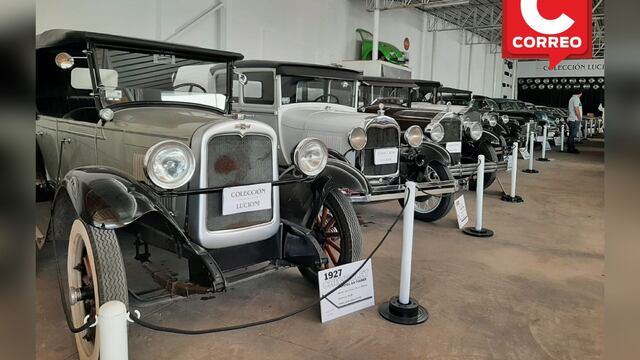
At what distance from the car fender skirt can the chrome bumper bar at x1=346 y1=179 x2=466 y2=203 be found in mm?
1528

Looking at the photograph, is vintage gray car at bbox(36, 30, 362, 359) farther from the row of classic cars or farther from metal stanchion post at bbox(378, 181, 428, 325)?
metal stanchion post at bbox(378, 181, 428, 325)

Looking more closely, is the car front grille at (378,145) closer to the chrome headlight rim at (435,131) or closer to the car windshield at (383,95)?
the chrome headlight rim at (435,131)

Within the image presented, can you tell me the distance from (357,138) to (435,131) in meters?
1.56

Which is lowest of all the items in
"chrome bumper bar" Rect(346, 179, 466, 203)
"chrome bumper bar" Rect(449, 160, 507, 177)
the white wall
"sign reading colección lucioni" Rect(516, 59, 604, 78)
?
"chrome bumper bar" Rect(346, 179, 466, 203)

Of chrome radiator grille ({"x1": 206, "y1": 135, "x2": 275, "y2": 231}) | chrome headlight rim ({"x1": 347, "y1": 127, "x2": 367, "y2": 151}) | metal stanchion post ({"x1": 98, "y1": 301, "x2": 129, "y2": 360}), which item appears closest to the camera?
metal stanchion post ({"x1": 98, "y1": 301, "x2": 129, "y2": 360})

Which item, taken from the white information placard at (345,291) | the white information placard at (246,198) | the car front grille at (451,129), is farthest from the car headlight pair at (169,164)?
the car front grille at (451,129)

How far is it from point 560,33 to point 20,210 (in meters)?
4.07

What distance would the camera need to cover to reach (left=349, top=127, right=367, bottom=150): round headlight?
401cm

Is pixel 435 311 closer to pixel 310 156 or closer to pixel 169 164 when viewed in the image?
pixel 310 156

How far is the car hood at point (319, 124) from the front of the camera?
420 cm

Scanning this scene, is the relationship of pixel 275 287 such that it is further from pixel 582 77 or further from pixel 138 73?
pixel 582 77

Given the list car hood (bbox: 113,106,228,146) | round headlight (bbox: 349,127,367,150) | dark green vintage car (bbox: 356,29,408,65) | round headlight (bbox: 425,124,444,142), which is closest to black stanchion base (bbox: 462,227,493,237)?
round headlight (bbox: 425,124,444,142)

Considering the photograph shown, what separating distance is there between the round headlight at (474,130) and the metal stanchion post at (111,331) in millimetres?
5424

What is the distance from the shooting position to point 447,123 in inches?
217
